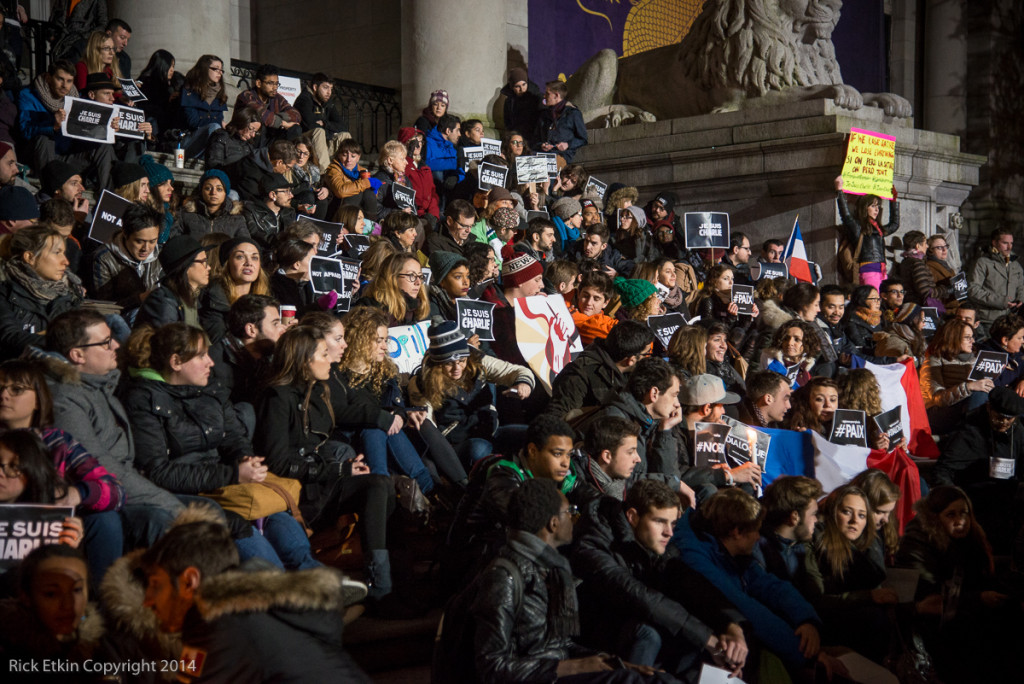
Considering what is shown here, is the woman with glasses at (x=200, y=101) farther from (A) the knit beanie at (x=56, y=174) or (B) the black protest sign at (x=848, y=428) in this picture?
(B) the black protest sign at (x=848, y=428)

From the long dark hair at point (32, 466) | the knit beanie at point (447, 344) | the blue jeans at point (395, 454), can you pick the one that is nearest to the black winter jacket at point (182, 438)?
the long dark hair at point (32, 466)

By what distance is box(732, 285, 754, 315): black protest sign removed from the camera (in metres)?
10.7

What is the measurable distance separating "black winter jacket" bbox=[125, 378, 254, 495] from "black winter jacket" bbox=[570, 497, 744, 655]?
5.38 feet

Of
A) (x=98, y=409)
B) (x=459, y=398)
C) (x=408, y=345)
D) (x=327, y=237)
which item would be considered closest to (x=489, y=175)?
(x=327, y=237)

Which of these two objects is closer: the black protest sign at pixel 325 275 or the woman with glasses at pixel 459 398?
the woman with glasses at pixel 459 398

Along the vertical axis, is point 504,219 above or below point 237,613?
above

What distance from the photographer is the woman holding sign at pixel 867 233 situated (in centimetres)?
1329

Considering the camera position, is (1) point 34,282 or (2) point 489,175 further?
(2) point 489,175

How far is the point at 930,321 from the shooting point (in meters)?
11.8

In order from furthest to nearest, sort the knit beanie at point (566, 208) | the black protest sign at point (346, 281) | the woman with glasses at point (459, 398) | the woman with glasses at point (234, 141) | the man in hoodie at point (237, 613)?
the knit beanie at point (566, 208), the woman with glasses at point (234, 141), the black protest sign at point (346, 281), the woman with glasses at point (459, 398), the man in hoodie at point (237, 613)

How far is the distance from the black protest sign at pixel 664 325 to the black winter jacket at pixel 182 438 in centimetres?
418

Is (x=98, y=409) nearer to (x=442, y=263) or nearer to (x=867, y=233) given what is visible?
(x=442, y=263)

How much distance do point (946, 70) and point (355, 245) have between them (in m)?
17.7

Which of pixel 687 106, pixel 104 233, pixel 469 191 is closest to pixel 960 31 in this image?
pixel 687 106
